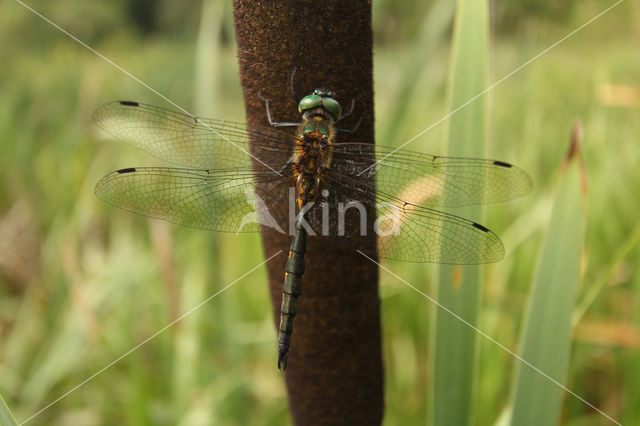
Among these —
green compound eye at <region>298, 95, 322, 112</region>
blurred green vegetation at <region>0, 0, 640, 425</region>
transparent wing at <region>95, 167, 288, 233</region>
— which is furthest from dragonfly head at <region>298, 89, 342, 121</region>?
blurred green vegetation at <region>0, 0, 640, 425</region>

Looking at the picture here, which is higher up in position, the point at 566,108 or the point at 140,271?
the point at 566,108

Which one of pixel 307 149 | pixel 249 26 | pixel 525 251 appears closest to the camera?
pixel 249 26

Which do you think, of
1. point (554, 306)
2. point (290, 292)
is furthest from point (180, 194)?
point (554, 306)

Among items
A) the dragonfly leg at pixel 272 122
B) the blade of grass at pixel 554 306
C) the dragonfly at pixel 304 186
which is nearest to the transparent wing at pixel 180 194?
the dragonfly at pixel 304 186

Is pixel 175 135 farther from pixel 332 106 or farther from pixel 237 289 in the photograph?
pixel 237 289

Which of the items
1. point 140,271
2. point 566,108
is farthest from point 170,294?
point 566,108

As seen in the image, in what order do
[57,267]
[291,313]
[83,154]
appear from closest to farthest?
[291,313] < [57,267] < [83,154]

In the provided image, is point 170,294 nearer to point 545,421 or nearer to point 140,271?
point 140,271
